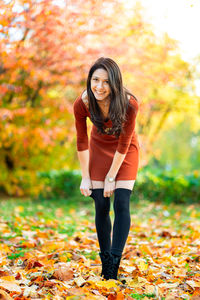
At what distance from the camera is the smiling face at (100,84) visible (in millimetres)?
2328

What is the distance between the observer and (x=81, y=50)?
19.4 ft

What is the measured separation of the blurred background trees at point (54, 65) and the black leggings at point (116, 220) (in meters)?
1.86

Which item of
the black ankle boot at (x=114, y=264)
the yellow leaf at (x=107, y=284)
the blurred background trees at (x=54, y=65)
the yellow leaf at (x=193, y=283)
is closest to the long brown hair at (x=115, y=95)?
the black ankle boot at (x=114, y=264)

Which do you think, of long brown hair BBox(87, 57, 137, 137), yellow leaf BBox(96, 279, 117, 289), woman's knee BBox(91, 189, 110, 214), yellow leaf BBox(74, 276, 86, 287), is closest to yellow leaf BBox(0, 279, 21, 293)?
yellow leaf BBox(74, 276, 86, 287)

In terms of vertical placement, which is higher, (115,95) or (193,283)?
(115,95)

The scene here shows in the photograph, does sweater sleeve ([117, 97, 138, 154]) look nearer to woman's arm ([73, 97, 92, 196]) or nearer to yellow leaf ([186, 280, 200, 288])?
woman's arm ([73, 97, 92, 196])

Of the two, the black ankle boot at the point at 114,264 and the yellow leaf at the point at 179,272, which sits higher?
the black ankle boot at the point at 114,264

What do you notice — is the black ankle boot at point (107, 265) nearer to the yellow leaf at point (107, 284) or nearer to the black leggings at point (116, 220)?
the black leggings at point (116, 220)

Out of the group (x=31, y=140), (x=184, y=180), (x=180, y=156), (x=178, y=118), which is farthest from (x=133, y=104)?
(x=180, y=156)

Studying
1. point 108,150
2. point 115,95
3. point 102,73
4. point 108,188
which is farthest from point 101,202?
point 102,73

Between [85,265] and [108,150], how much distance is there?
89 cm

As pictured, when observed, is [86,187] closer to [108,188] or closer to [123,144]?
[108,188]

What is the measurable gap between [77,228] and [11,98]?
4411 millimetres

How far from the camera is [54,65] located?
618 centimetres
